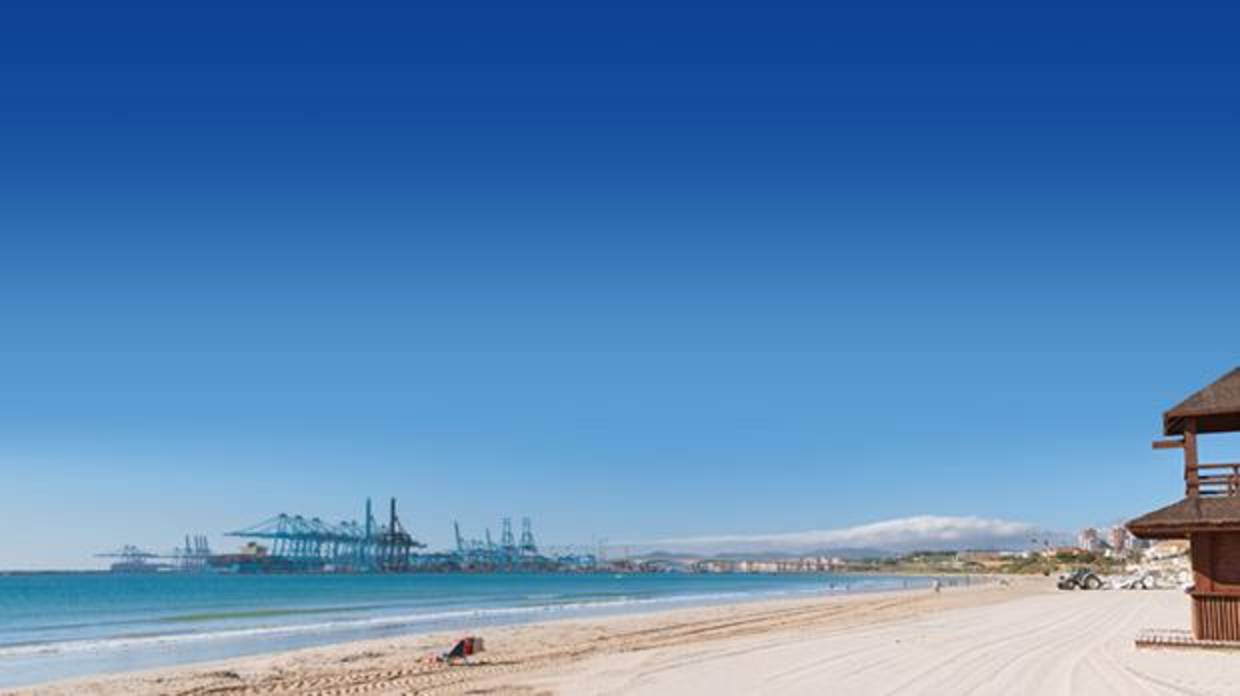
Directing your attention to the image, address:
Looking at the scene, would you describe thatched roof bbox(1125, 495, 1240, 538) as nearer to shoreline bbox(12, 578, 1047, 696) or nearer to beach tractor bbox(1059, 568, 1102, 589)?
shoreline bbox(12, 578, 1047, 696)

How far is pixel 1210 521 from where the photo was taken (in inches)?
698

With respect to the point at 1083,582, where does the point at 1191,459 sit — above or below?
above

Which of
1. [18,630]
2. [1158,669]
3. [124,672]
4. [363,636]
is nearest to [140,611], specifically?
[18,630]

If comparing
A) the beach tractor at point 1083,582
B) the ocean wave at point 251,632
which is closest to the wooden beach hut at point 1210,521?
the ocean wave at point 251,632

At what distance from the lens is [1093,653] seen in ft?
63.2

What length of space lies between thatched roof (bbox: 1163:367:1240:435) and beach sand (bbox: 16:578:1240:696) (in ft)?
12.8

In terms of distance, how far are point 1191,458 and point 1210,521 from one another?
1580 mm

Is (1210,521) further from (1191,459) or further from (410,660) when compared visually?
(410,660)

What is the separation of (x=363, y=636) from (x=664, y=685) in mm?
20709

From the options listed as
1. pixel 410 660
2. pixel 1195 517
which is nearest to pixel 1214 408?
pixel 1195 517

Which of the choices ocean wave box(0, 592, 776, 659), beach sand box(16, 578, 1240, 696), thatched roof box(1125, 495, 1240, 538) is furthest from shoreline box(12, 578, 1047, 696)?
thatched roof box(1125, 495, 1240, 538)

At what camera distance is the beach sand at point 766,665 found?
611 inches

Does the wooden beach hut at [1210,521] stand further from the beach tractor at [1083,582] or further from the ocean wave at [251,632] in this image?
the beach tractor at [1083,582]

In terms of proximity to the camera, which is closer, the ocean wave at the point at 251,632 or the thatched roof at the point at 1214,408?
the thatched roof at the point at 1214,408
